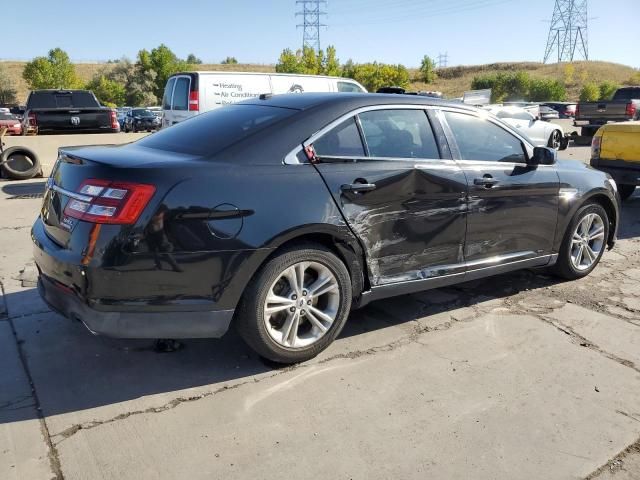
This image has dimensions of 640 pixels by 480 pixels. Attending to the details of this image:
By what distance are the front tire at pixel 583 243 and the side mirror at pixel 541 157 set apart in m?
0.65

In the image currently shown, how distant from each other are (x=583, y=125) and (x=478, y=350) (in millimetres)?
19551

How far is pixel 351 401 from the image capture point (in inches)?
121

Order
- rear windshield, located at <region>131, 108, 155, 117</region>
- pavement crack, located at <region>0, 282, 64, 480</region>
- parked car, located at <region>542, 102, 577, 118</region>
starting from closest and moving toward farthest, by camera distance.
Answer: pavement crack, located at <region>0, 282, 64, 480</region>, rear windshield, located at <region>131, 108, 155, 117</region>, parked car, located at <region>542, 102, 577, 118</region>

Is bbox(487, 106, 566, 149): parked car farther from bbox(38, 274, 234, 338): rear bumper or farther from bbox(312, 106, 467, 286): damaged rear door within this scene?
bbox(38, 274, 234, 338): rear bumper

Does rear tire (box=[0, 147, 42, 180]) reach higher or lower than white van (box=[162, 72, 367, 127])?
lower

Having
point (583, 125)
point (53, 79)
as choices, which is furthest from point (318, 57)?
point (583, 125)

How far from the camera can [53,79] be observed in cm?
6950

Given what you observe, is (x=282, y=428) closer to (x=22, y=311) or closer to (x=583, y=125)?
(x=22, y=311)

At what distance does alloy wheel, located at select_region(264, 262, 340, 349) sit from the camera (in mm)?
3308

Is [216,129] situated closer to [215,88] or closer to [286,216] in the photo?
[286,216]

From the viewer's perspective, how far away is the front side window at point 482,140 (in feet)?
13.7

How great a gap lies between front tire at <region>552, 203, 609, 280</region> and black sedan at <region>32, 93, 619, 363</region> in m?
0.53

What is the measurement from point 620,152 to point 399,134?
19.5 ft

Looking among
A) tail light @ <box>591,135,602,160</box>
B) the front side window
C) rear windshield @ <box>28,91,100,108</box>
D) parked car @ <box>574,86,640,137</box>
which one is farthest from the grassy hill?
the front side window
